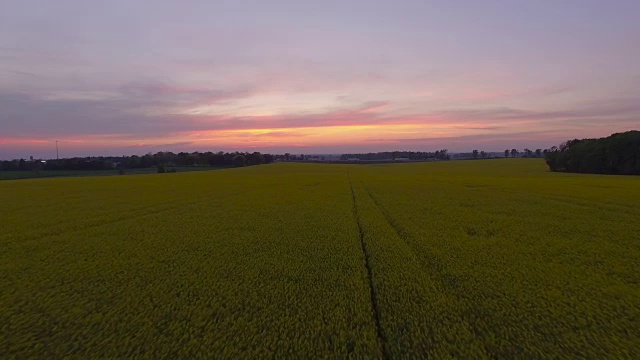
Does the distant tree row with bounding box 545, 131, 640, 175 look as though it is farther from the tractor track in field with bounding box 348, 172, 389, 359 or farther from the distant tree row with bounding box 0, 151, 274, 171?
the distant tree row with bounding box 0, 151, 274, 171

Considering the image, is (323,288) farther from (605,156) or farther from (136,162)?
(136,162)

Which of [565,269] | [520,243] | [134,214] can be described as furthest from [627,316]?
[134,214]

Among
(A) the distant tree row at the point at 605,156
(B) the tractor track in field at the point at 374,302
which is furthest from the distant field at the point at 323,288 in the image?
(A) the distant tree row at the point at 605,156

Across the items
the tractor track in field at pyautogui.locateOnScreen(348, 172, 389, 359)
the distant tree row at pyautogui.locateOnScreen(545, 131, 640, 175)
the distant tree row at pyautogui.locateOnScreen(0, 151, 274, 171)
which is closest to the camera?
the tractor track in field at pyautogui.locateOnScreen(348, 172, 389, 359)

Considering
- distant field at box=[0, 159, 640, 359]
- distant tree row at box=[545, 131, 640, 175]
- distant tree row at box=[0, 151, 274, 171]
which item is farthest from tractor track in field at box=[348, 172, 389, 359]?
distant tree row at box=[0, 151, 274, 171]

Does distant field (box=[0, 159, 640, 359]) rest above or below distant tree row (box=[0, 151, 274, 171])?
below

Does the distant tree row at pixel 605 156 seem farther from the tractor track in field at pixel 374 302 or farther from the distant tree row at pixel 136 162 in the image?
the distant tree row at pixel 136 162
